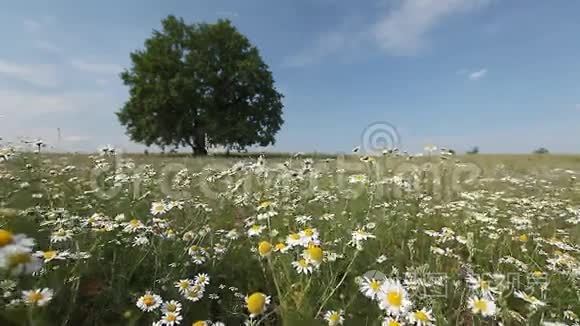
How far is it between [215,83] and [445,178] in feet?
77.8

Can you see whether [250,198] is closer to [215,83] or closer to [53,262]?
[53,262]

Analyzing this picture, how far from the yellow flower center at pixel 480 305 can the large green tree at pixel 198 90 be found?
25.0 metres

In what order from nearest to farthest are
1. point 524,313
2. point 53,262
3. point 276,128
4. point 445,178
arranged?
point 53,262, point 524,313, point 445,178, point 276,128

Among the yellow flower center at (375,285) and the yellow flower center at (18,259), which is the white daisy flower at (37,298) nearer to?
the yellow flower center at (18,259)

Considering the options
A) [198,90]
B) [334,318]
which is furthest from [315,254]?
[198,90]

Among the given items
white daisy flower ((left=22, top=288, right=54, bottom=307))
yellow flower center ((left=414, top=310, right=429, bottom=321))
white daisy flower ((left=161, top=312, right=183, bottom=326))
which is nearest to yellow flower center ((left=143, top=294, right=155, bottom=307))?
white daisy flower ((left=161, top=312, right=183, bottom=326))

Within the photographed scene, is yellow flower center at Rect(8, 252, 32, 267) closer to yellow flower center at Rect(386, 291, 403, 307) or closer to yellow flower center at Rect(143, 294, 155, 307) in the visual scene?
yellow flower center at Rect(143, 294, 155, 307)

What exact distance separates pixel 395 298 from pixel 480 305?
420 millimetres

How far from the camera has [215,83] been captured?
92.6 feet

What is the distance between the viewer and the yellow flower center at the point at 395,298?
1.73 m

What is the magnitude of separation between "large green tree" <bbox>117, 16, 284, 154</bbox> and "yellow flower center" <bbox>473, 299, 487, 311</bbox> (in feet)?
82.0

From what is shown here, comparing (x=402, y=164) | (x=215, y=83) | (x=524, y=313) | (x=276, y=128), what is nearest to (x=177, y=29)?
(x=215, y=83)

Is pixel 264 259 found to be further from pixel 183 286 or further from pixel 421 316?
pixel 421 316

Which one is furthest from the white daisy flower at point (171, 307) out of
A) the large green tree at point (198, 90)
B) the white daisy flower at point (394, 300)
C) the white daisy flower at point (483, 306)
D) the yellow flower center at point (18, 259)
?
the large green tree at point (198, 90)
